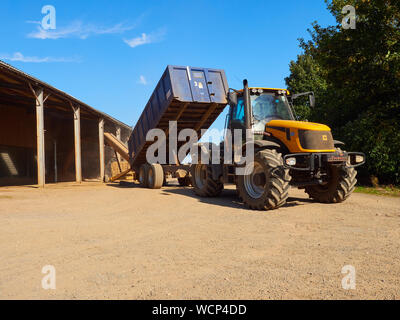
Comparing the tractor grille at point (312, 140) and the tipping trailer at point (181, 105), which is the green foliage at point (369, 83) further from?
the tractor grille at point (312, 140)

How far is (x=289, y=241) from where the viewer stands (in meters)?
4.63

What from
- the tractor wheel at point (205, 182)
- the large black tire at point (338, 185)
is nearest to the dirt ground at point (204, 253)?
the large black tire at point (338, 185)

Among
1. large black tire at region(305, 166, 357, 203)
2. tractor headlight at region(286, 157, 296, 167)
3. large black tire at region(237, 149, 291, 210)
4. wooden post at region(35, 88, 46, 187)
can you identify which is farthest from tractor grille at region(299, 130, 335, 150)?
wooden post at region(35, 88, 46, 187)

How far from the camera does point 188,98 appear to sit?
33.4ft

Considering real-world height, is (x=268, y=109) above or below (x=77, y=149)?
above

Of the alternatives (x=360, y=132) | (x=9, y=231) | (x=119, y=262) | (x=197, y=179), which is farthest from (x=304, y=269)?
(x=360, y=132)

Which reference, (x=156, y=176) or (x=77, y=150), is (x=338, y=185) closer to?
(x=156, y=176)

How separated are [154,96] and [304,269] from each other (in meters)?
9.10

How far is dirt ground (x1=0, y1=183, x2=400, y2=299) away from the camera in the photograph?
2.99 meters

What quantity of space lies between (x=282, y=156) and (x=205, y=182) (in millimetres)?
2692

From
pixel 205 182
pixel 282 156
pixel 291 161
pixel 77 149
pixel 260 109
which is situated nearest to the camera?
pixel 291 161

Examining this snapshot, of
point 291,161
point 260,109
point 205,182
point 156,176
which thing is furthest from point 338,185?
point 156,176

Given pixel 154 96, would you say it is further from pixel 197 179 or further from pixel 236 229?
pixel 236 229

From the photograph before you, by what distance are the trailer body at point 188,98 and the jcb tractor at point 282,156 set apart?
6.73 ft
